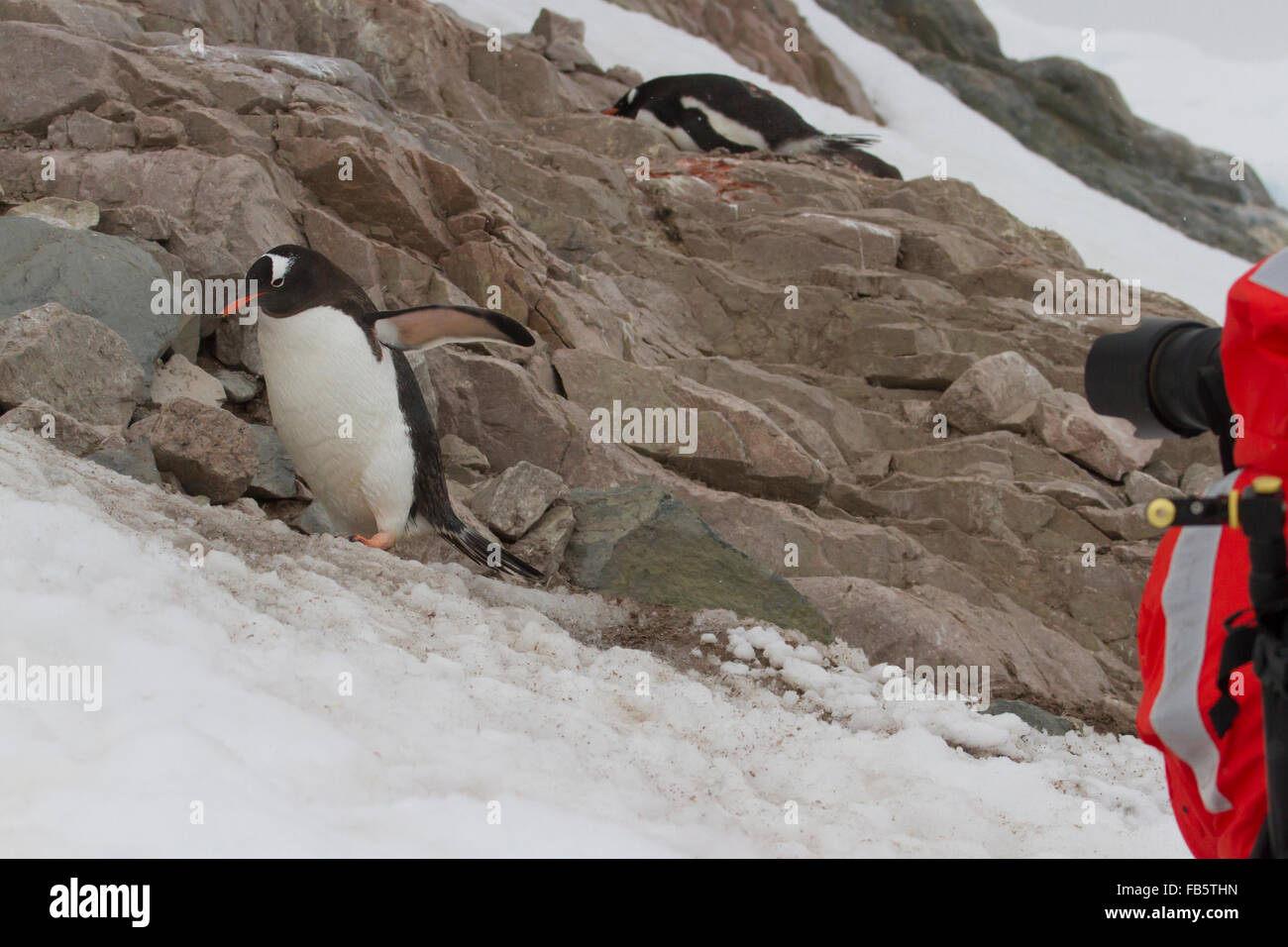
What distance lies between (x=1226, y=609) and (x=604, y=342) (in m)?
6.84

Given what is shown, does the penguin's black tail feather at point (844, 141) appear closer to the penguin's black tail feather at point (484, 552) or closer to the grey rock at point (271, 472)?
the grey rock at point (271, 472)

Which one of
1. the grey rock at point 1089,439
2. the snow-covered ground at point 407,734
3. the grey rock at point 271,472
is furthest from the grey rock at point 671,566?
the grey rock at point 1089,439

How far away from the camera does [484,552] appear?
5.04m

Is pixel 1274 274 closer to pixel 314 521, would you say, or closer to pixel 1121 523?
pixel 314 521

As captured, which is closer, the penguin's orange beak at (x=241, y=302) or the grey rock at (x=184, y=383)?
the penguin's orange beak at (x=241, y=302)

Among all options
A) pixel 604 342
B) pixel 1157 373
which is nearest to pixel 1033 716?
pixel 1157 373

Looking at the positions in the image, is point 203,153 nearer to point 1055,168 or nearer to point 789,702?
point 789,702

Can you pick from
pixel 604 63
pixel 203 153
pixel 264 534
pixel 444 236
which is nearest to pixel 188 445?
pixel 264 534

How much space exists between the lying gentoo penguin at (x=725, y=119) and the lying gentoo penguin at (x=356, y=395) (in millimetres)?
10571

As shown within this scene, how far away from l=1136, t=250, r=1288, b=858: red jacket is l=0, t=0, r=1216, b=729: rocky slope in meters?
3.15

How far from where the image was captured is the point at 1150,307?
1226 centimetres

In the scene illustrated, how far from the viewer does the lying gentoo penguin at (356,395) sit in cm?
483
